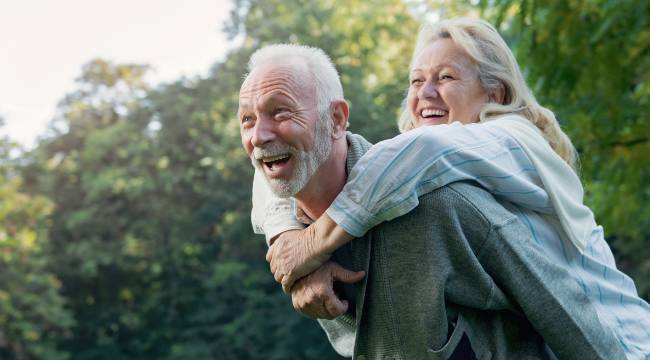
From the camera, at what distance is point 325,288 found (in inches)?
84.4

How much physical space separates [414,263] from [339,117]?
41 cm

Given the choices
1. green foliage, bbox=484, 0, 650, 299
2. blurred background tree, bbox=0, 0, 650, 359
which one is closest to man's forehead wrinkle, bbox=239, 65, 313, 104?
green foliage, bbox=484, 0, 650, 299

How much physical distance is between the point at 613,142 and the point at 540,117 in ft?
10.2

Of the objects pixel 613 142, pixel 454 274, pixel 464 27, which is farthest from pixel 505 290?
pixel 613 142

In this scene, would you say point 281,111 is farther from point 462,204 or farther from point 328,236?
point 462,204

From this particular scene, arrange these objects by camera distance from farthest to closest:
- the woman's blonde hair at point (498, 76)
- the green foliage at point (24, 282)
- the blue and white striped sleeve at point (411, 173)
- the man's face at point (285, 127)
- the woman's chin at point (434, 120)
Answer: the green foliage at point (24, 282)
the woman's chin at point (434, 120)
the woman's blonde hair at point (498, 76)
the man's face at point (285, 127)
the blue and white striped sleeve at point (411, 173)

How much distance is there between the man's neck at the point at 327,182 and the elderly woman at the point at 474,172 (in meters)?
0.10

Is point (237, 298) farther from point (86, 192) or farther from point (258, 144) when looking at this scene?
point (258, 144)

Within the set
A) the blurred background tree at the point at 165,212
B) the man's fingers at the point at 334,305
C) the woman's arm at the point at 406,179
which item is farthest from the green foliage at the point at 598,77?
the blurred background tree at the point at 165,212

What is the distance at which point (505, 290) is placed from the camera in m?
2.14

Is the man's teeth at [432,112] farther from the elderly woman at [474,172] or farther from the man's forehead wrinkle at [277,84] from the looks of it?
the man's forehead wrinkle at [277,84]

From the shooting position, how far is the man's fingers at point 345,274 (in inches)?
84.6

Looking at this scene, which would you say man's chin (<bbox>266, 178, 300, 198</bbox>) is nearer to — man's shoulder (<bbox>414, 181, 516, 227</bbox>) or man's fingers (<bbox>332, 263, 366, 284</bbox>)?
man's fingers (<bbox>332, 263, 366, 284</bbox>)

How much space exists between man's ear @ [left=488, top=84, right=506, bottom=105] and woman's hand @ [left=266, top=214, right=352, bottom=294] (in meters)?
0.77
